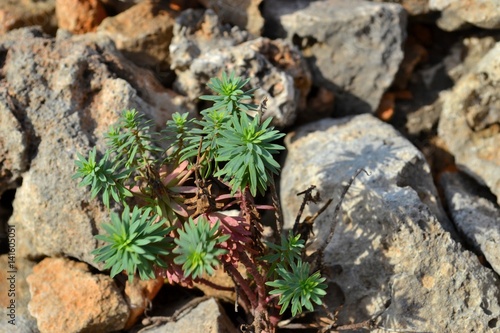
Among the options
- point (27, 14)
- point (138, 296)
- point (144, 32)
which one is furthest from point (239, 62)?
point (27, 14)

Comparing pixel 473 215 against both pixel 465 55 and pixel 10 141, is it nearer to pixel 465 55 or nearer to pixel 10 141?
pixel 465 55

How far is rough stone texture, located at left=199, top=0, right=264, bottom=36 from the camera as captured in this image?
5.36 meters

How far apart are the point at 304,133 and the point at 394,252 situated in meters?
1.43

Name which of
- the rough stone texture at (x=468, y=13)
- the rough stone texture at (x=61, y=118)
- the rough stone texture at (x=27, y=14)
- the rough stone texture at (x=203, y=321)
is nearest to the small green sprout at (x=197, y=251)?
the rough stone texture at (x=203, y=321)

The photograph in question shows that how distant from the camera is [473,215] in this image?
4.52 m

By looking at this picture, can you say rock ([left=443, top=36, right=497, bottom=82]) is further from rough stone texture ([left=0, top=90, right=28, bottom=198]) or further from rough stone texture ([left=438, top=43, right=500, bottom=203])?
rough stone texture ([left=0, top=90, right=28, bottom=198])

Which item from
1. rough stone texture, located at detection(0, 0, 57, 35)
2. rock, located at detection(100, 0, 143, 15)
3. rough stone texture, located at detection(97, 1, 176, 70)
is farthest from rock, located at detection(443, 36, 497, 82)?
rough stone texture, located at detection(0, 0, 57, 35)

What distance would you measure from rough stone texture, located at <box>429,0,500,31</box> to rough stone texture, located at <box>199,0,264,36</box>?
1.69m

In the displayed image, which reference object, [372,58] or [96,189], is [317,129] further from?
[96,189]

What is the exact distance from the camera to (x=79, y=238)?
4.14 meters

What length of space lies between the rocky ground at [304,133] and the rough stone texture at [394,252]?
0.03ft

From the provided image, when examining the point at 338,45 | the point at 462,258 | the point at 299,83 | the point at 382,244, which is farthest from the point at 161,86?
the point at 462,258

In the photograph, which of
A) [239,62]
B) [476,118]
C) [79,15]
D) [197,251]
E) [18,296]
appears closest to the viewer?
[197,251]

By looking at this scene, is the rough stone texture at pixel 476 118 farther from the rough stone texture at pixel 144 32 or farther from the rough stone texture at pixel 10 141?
the rough stone texture at pixel 10 141
